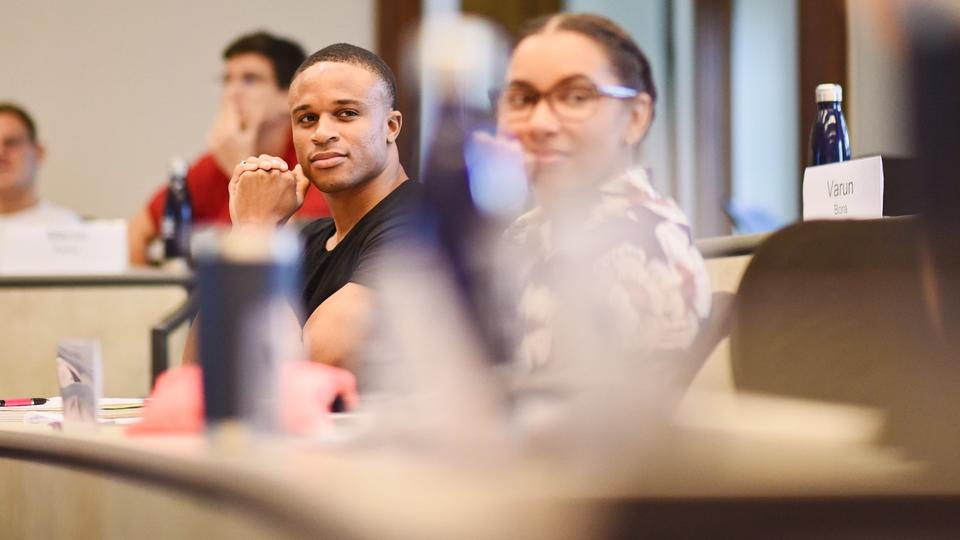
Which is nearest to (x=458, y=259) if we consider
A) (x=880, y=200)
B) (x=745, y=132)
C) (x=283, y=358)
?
(x=283, y=358)

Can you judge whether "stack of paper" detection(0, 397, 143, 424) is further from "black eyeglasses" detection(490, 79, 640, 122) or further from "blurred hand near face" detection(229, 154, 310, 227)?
"black eyeglasses" detection(490, 79, 640, 122)

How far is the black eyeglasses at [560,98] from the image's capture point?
1458mm

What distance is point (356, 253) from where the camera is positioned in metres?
2.02

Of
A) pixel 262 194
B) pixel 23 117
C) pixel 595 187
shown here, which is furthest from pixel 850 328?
pixel 23 117

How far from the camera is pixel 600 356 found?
0.99 meters

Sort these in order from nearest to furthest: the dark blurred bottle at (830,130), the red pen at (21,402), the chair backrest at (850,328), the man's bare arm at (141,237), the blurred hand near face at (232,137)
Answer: the chair backrest at (850,328) → the red pen at (21,402) → the dark blurred bottle at (830,130) → the blurred hand near face at (232,137) → the man's bare arm at (141,237)

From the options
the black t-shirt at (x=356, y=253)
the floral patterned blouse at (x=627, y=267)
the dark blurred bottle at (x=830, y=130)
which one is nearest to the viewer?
the floral patterned blouse at (x=627, y=267)

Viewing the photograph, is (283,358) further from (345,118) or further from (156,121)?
(156,121)

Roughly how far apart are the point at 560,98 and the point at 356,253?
646 mm

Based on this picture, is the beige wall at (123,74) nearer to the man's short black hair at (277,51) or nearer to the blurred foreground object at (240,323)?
the man's short black hair at (277,51)

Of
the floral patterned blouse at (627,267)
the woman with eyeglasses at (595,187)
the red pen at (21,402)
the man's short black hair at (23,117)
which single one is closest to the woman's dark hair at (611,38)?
the woman with eyeglasses at (595,187)

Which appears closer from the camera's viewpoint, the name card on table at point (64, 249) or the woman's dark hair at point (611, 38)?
the woman's dark hair at point (611, 38)

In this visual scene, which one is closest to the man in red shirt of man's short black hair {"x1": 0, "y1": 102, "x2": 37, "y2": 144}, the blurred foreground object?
man's short black hair {"x1": 0, "y1": 102, "x2": 37, "y2": 144}

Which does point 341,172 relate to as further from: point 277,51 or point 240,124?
point 240,124
